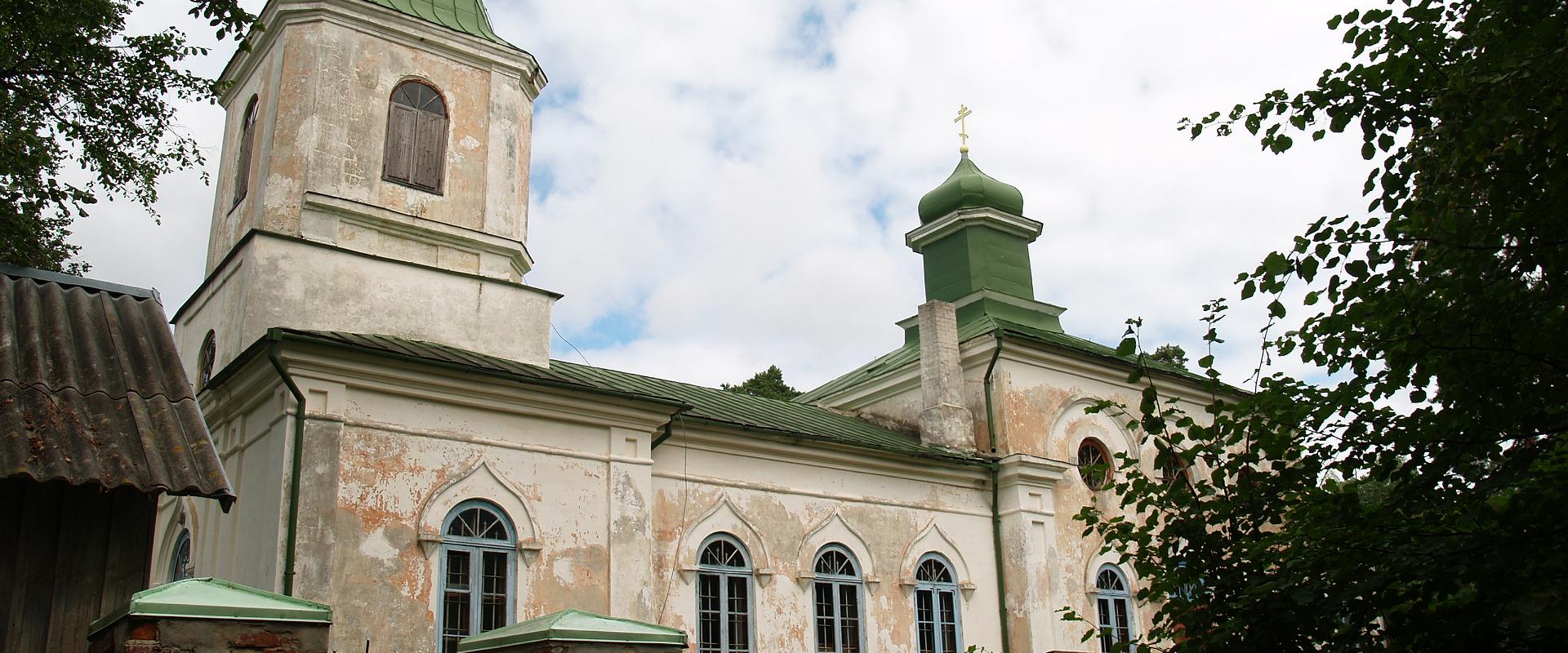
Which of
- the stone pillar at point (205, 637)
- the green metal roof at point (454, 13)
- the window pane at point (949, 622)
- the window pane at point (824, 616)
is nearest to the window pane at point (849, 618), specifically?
the window pane at point (824, 616)

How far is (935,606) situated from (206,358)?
29.4 ft

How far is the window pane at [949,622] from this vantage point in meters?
15.2

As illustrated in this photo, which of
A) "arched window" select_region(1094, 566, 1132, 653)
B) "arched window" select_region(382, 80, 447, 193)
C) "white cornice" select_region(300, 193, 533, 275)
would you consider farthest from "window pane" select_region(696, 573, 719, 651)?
"arched window" select_region(1094, 566, 1132, 653)

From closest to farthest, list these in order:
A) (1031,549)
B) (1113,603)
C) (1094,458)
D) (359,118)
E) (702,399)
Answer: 1. (359,118)
2. (702,399)
3. (1031,549)
4. (1113,603)
5. (1094,458)

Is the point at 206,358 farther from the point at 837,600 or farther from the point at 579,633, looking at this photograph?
the point at 579,633

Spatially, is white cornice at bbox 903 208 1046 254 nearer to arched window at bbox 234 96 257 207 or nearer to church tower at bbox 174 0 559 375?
church tower at bbox 174 0 559 375

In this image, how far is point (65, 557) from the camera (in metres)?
6.16

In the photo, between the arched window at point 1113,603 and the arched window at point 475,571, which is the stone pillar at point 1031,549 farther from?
the arched window at point 475,571

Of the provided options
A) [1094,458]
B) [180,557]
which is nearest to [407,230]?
[180,557]

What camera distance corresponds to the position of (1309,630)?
573cm

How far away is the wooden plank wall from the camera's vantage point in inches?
236

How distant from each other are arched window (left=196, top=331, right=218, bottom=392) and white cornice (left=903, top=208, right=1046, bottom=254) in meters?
12.3

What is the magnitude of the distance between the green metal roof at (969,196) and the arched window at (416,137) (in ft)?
32.5

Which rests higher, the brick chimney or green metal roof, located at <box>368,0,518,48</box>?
green metal roof, located at <box>368,0,518,48</box>
